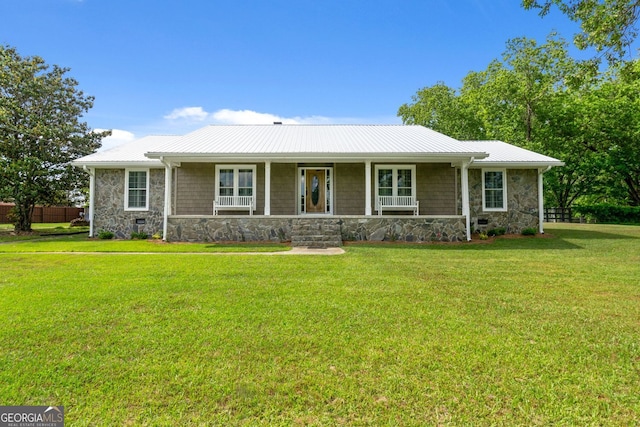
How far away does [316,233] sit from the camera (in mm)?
10375

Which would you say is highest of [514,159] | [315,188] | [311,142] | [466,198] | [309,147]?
[311,142]

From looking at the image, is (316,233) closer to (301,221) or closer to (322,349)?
(301,221)

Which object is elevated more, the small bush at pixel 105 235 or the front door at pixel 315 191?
the front door at pixel 315 191

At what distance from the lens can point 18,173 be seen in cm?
1419

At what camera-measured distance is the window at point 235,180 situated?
12.7 meters

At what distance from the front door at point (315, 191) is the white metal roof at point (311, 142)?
3.89ft

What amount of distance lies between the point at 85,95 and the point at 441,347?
21.1 meters

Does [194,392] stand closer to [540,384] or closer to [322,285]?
[540,384]

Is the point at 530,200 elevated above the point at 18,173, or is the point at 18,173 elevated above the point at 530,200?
the point at 18,173

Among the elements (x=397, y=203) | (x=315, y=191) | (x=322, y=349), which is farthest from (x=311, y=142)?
(x=322, y=349)

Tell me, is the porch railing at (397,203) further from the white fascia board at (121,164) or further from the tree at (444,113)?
the tree at (444,113)

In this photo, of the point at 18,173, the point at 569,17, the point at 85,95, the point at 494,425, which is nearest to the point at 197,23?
the point at 85,95

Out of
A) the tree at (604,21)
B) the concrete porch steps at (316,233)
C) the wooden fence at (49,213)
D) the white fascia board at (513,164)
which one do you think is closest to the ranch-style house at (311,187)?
the white fascia board at (513,164)

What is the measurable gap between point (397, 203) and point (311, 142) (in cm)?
416
